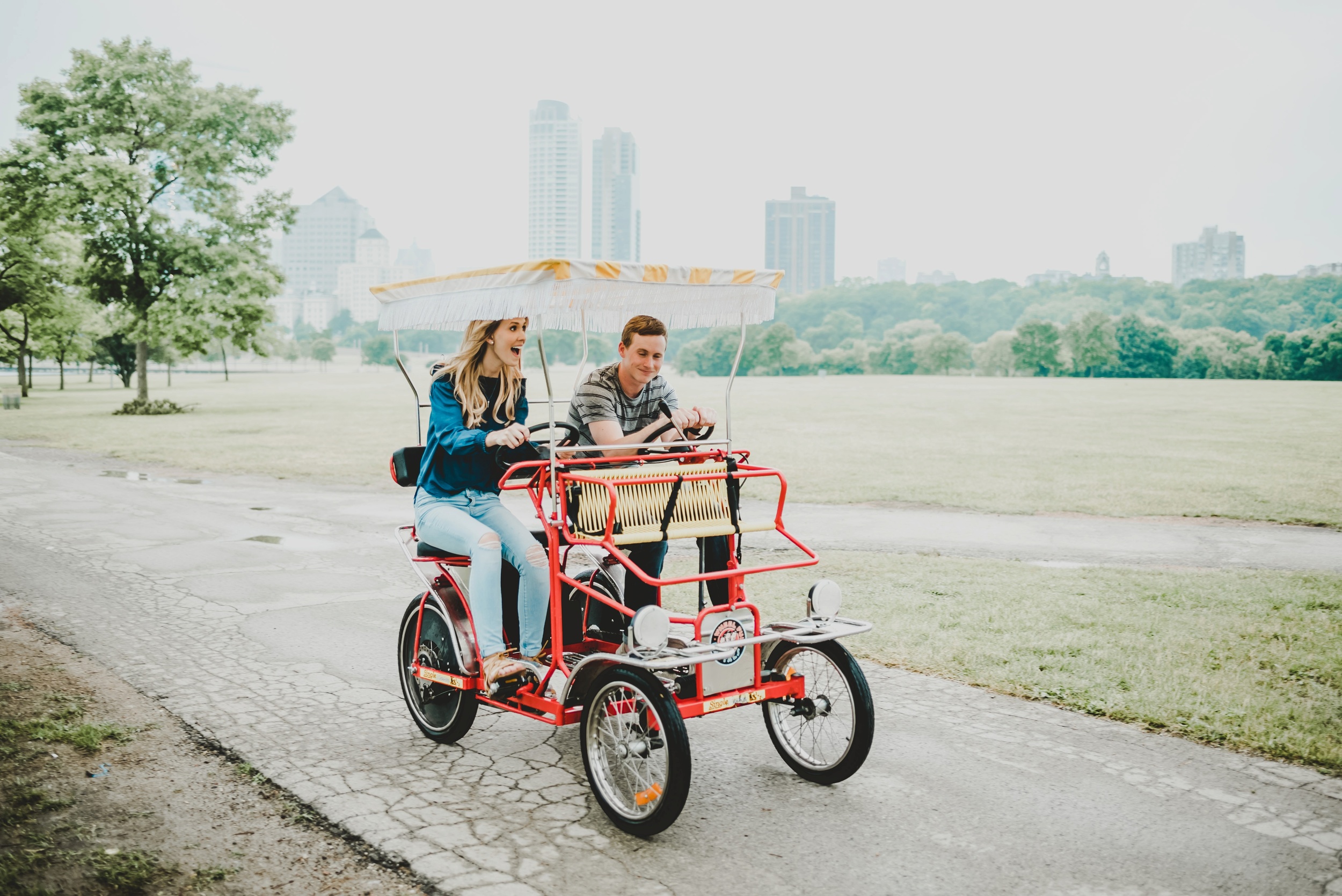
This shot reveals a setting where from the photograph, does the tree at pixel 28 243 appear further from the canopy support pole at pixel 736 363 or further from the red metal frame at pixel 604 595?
the red metal frame at pixel 604 595

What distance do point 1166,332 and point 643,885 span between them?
4241 inches

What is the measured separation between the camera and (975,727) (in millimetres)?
5539

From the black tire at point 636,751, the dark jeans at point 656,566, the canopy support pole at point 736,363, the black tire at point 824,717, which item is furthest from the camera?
the canopy support pole at point 736,363

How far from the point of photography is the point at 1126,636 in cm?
738

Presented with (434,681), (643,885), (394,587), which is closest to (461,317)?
(434,681)

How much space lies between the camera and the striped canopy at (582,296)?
184 inches

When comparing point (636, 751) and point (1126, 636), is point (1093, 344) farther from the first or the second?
point (636, 751)

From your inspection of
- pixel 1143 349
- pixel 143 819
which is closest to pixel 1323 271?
pixel 1143 349

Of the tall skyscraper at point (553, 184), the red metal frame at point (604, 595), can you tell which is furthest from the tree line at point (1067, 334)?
the red metal frame at point (604, 595)

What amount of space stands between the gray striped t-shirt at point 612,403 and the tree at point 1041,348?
107059 mm

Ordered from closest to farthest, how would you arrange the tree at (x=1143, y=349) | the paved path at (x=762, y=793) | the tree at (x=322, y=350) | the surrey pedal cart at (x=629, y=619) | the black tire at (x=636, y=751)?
1. the paved path at (x=762, y=793)
2. the black tire at (x=636, y=751)
3. the surrey pedal cart at (x=629, y=619)
4. the tree at (x=1143, y=349)
5. the tree at (x=322, y=350)

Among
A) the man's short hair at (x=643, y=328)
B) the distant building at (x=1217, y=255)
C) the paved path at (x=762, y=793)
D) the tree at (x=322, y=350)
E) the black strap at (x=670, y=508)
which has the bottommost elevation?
the paved path at (x=762, y=793)

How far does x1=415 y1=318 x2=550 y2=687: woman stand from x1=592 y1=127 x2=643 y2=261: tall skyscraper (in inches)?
6467

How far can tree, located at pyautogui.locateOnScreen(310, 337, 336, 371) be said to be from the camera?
156 m
